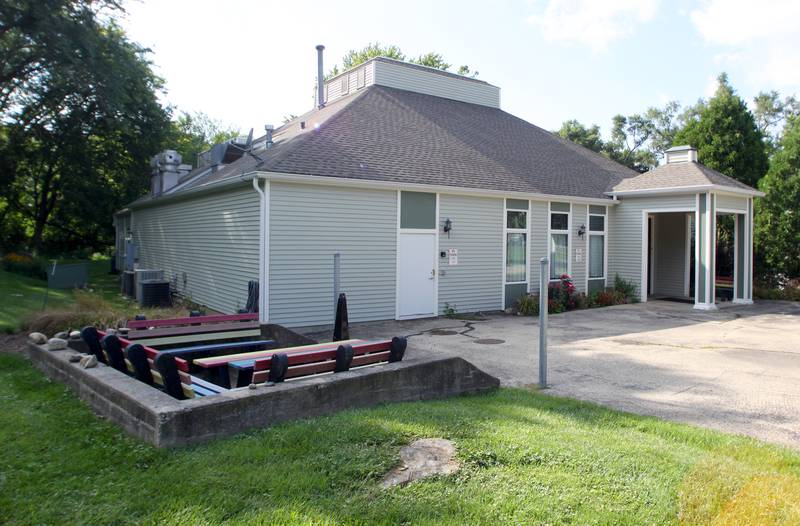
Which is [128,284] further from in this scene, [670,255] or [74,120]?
[670,255]

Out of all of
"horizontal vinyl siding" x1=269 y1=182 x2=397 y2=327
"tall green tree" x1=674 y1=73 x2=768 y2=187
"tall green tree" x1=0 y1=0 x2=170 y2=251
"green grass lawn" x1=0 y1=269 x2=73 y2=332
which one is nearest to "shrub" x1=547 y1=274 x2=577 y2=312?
"horizontal vinyl siding" x1=269 y1=182 x2=397 y2=327

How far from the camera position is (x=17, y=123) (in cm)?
→ 2742

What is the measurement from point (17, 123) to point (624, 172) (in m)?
27.8

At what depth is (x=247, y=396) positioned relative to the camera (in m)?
4.53

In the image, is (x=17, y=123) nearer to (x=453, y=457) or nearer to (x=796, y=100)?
(x=453, y=457)

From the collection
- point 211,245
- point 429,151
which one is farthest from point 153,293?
point 429,151

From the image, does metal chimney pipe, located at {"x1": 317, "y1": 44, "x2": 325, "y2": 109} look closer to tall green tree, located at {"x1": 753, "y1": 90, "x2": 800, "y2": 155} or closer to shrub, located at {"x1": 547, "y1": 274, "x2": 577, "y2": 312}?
shrub, located at {"x1": 547, "y1": 274, "x2": 577, "y2": 312}

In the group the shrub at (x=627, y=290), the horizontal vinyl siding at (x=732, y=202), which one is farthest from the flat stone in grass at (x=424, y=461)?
the horizontal vinyl siding at (x=732, y=202)

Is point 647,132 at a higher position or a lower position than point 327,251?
higher

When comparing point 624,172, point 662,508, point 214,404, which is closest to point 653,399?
point 662,508

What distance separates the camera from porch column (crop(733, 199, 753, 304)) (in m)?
16.8

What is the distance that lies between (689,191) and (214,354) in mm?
13584

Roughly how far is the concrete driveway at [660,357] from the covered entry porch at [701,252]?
5.15ft

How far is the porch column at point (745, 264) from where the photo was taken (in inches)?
660
